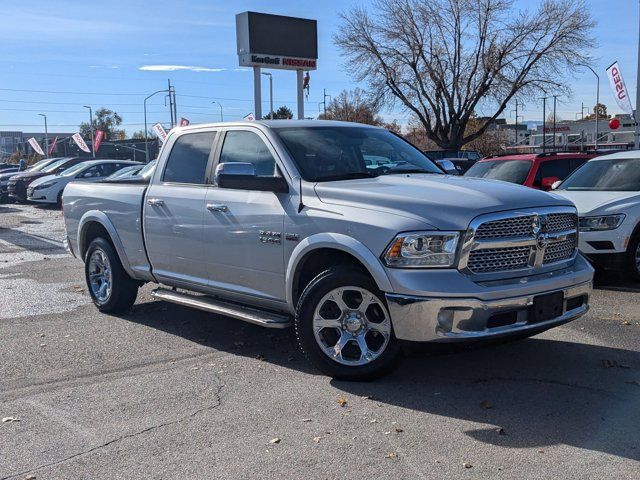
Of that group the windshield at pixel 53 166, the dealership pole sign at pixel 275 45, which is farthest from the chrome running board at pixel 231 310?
the windshield at pixel 53 166

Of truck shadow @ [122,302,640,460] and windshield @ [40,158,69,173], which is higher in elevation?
windshield @ [40,158,69,173]

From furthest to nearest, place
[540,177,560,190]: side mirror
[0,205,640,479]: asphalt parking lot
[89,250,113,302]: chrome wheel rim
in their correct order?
[540,177,560,190]: side mirror → [89,250,113,302]: chrome wheel rim → [0,205,640,479]: asphalt parking lot

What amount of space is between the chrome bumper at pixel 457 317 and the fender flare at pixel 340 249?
0.45 feet

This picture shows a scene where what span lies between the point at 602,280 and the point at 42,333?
664cm

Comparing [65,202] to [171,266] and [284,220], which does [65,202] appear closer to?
[171,266]

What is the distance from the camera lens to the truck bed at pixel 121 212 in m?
6.94

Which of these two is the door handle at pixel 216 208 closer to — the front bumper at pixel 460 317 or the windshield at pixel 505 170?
the front bumper at pixel 460 317

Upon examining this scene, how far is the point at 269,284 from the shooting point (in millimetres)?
5594

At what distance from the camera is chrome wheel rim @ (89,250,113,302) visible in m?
7.55

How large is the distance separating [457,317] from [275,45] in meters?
25.2

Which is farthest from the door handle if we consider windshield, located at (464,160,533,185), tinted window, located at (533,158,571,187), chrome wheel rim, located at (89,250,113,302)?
tinted window, located at (533,158,571,187)

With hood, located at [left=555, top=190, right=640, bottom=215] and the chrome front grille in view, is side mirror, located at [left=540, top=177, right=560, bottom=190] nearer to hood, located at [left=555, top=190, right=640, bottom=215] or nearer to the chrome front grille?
hood, located at [left=555, top=190, right=640, bottom=215]

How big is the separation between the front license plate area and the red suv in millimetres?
6572

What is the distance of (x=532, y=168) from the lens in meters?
11.6
